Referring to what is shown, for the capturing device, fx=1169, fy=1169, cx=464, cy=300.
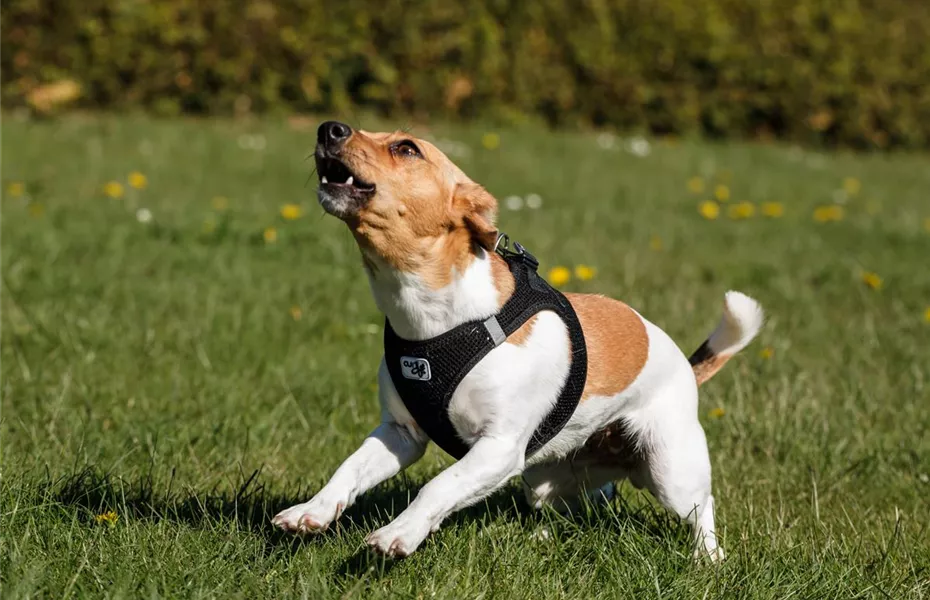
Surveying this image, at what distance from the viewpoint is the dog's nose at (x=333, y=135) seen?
3.08 meters

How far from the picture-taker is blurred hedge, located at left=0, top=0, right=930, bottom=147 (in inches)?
424

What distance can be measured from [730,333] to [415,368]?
131cm

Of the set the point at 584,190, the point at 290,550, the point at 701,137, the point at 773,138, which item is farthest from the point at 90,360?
the point at 773,138

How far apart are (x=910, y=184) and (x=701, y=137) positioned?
106 inches

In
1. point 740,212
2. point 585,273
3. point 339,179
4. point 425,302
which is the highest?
point 339,179

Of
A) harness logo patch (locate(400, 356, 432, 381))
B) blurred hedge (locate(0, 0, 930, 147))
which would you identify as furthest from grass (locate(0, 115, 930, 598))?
blurred hedge (locate(0, 0, 930, 147))

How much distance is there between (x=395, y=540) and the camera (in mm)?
2777

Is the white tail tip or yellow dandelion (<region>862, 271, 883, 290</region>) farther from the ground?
the white tail tip

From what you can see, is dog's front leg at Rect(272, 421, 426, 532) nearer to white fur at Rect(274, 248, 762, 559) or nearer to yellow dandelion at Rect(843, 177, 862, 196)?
white fur at Rect(274, 248, 762, 559)

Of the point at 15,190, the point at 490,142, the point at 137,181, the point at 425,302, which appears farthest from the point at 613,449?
the point at 490,142

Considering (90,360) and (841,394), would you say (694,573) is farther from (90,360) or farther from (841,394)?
(90,360)

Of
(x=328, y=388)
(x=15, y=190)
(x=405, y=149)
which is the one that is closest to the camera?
(x=405, y=149)

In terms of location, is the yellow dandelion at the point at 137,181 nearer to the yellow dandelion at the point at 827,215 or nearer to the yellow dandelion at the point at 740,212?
the yellow dandelion at the point at 740,212

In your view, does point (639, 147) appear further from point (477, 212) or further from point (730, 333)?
point (477, 212)
